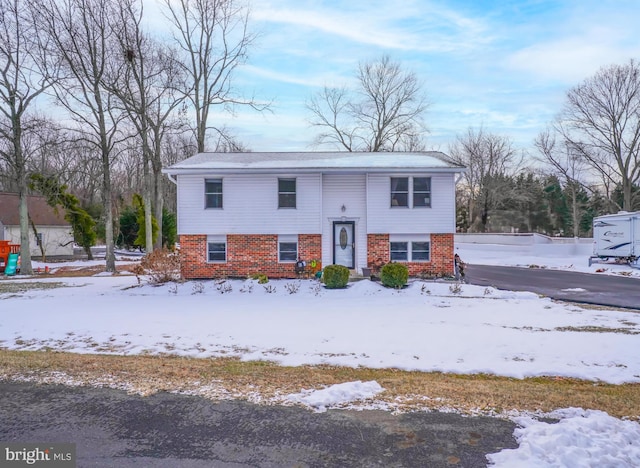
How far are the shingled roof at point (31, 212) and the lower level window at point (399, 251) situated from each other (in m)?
26.8

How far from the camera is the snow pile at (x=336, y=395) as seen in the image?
4.59m

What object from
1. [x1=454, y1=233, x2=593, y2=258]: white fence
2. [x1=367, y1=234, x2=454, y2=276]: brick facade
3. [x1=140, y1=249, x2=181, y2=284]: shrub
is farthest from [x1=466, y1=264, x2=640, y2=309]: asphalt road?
[x1=140, y1=249, x2=181, y2=284]: shrub

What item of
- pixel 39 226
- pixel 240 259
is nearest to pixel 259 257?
pixel 240 259

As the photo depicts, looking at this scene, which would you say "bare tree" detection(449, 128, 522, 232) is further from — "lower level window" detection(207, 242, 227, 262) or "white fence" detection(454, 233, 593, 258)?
"lower level window" detection(207, 242, 227, 262)

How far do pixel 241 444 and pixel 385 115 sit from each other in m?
38.3

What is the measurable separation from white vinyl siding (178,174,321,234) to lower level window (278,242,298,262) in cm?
54

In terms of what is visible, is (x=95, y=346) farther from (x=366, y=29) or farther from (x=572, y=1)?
(x=572, y=1)

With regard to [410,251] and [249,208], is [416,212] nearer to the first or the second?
[410,251]

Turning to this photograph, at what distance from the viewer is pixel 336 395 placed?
479 centimetres

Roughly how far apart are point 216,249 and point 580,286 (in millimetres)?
13859

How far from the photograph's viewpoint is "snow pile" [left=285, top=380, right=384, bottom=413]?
4594mm

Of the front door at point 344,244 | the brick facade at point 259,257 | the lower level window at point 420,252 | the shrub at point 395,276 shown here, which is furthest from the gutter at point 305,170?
the shrub at point 395,276

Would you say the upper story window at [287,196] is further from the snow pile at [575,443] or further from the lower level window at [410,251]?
the snow pile at [575,443]

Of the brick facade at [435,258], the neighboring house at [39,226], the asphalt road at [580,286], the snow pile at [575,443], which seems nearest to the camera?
the snow pile at [575,443]
